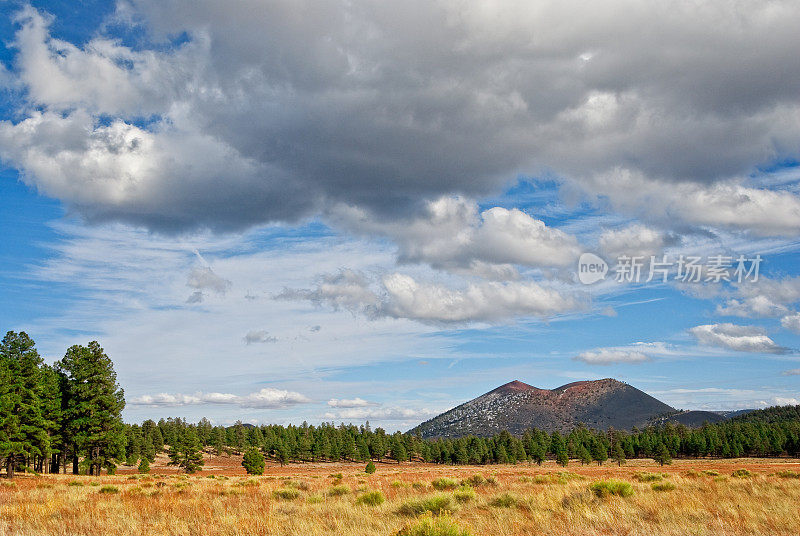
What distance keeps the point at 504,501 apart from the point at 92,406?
4293 centimetres

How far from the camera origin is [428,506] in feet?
48.2

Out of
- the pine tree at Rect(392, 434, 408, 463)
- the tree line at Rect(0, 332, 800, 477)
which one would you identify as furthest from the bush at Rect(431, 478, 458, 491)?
the pine tree at Rect(392, 434, 408, 463)

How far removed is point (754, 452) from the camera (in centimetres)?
13475

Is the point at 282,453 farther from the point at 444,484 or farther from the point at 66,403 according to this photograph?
the point at 444,484

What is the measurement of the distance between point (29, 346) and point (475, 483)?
40.2 m

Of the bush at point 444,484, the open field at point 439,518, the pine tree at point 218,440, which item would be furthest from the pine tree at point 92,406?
the pine tree at point 218,440

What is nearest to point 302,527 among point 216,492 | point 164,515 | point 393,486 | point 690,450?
point 164,515

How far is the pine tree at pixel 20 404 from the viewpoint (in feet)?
125

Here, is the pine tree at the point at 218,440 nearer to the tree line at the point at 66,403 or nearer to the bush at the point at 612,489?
the tree line at the point at 66,403

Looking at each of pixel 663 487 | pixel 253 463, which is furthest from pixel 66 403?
pixel 663 487

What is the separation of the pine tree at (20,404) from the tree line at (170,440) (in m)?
0.08

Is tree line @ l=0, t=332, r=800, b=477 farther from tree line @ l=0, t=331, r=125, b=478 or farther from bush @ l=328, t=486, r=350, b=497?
bush @ l=328, t=486, r=350, b=497

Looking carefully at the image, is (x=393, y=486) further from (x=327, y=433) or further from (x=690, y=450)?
(x=690, y=450)

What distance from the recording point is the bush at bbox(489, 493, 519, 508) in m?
16.1
